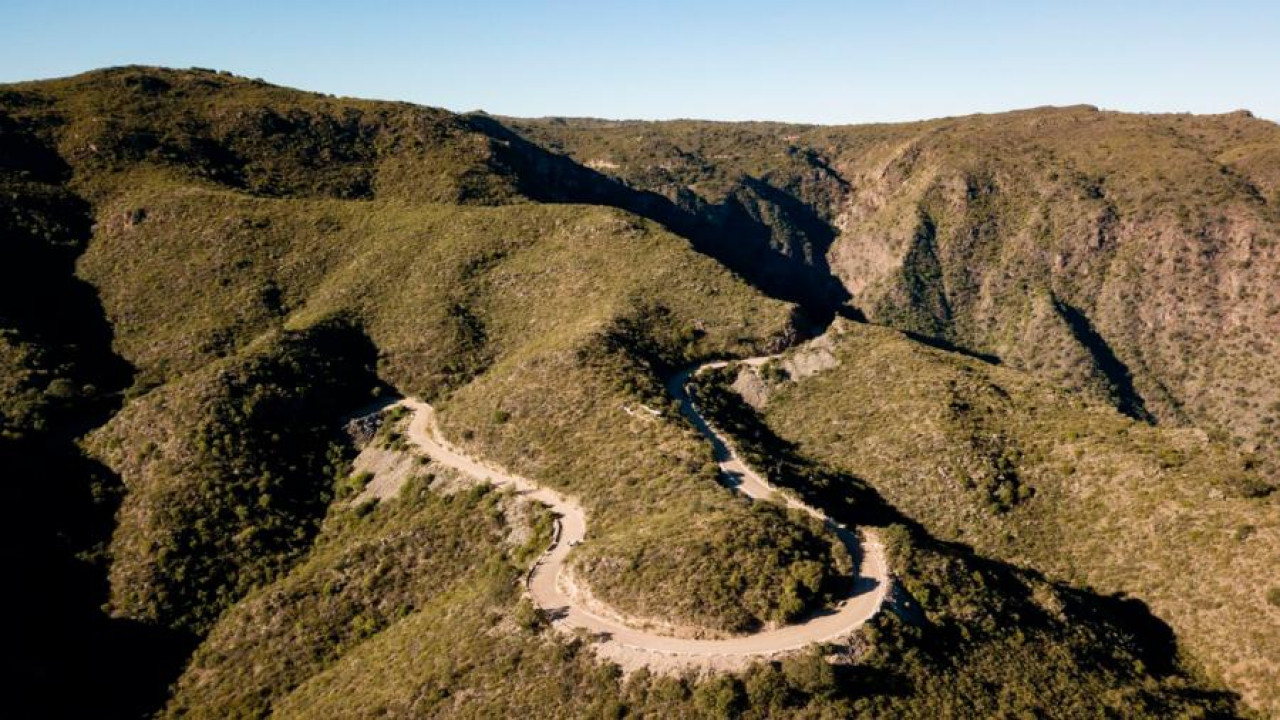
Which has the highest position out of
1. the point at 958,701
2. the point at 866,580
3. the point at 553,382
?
the point at 553,382

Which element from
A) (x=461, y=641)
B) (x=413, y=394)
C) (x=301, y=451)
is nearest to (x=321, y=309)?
(x=413, y=394)

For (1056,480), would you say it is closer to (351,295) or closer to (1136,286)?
(351,295)

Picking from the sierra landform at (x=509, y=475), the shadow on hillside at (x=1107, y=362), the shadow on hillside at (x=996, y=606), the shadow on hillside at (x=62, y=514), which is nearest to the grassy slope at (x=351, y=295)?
the sierra landform at (x=509, y=475)

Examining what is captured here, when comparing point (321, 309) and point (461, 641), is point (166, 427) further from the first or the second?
point (461, 641)

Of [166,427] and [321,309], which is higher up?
[321,309]

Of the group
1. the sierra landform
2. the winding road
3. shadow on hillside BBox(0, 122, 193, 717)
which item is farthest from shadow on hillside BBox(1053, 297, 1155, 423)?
shadow on hillside BBox(0, 122, 193, 717)

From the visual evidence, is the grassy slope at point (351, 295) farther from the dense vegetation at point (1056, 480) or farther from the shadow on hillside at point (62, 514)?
the dense vegetation at point (1056, 480)
